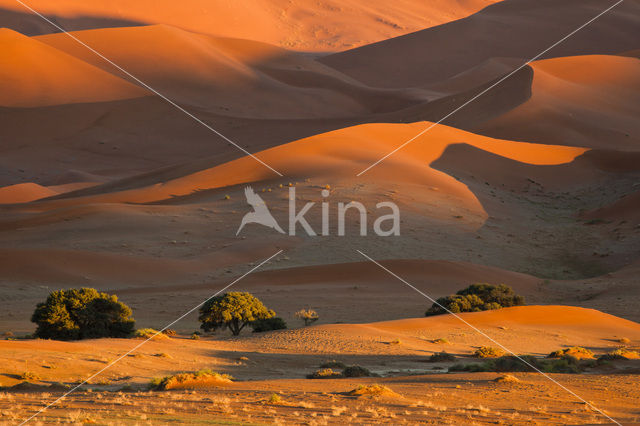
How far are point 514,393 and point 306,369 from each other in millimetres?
5145

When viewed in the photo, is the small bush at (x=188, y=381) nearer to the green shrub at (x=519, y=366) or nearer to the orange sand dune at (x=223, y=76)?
the green shrub at (x=519, y=366)

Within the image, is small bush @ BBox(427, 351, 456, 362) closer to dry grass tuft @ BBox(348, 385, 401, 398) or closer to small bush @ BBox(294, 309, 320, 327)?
dry grass tuft @ BBox(348, 385, 401, 398)

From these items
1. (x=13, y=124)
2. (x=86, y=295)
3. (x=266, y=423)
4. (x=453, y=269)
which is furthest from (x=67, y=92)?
(x=266, y=423)

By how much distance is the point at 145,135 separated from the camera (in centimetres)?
7794

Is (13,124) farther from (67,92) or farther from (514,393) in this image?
→ (514,393)

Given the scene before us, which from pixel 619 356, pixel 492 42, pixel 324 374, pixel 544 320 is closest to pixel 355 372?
pixel 324 374

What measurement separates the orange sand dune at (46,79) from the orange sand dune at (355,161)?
29.7 meters

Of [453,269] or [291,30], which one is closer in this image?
[453,269]

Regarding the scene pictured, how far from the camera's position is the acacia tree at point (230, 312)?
75.6 feet

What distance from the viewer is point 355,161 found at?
162 feet

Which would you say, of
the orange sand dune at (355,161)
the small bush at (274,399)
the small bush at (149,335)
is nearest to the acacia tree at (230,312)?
the small bush at (149,335)

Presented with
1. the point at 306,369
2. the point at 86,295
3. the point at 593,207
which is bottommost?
the point at 306,369

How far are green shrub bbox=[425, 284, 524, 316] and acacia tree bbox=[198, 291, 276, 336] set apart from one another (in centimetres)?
569

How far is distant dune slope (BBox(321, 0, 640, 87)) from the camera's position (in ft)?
387
